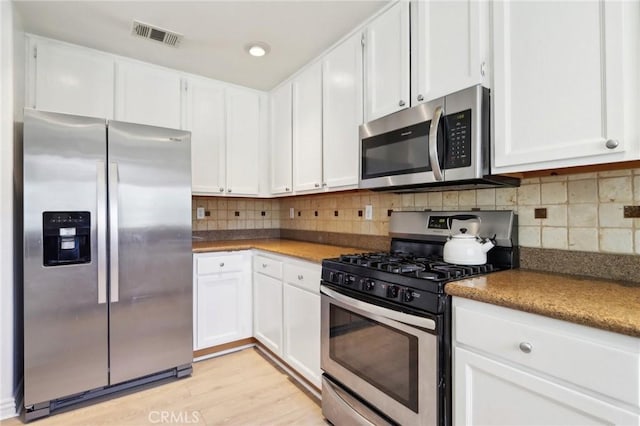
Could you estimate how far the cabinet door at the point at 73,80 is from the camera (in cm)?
223

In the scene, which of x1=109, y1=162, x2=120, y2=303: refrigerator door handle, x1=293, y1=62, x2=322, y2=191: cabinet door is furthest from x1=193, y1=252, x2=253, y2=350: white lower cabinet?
x1=293, y1=62, x2=322, y2=191: cabinet door

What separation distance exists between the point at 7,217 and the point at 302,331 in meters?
1.87

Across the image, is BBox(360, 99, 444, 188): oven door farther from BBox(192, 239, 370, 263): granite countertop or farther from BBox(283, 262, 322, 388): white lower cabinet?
BBox(283, 262, 322, 388): white lower cabinet

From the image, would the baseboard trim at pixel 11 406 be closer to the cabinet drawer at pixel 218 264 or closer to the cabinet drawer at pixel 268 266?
the cabinet drawer at pixel 218 264

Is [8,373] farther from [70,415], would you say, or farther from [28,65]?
[28,65]

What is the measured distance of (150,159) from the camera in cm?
220

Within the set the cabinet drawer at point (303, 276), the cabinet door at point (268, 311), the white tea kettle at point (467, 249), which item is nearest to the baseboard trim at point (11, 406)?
the cabinet door at point (268, 311)

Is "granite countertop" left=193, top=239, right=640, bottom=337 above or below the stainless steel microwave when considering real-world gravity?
below

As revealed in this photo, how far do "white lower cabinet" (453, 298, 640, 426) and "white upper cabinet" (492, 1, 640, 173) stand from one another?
60 cm

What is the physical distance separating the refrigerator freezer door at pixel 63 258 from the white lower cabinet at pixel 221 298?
651 millimetres

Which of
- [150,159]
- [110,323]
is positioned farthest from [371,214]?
[110,323]

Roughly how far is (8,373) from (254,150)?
234cm

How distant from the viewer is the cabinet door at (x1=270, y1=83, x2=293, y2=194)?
9.48 feet

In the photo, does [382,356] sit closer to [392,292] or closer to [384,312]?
[384,312]
